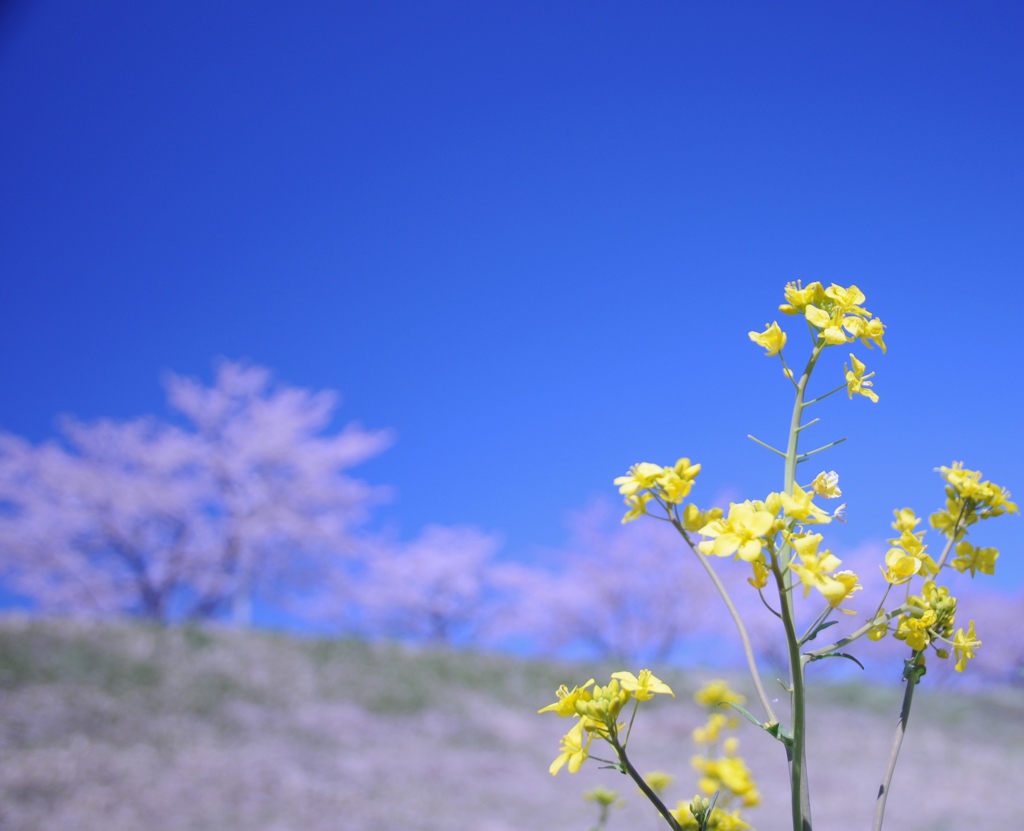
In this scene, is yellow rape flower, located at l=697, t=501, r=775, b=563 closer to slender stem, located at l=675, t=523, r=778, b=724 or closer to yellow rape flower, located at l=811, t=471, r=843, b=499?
slender stem, located at l=675, t=523, r=778, b=724

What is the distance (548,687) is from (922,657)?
318 inches

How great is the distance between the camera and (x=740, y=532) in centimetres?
73

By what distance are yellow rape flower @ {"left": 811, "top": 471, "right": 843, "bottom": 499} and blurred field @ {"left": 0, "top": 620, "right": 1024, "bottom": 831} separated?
176 inches

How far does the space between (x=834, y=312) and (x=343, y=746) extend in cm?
604

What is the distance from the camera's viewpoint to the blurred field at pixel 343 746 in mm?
4613

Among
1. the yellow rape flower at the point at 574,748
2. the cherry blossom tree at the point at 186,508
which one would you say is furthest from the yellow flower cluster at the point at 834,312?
the cherry blossom tree at the point at 186,508

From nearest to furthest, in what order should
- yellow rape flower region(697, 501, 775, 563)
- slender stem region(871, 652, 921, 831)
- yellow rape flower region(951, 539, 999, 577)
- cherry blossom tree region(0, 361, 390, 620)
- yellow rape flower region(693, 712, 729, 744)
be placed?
1. yellow rape flower region(697, 501, 775, 563)
2. slender stem region(871, 652, 921, 831)
3. yellow rape flower region(951, 539, 999, 577)
4. yellow rape flower region(693, 712, 729, 744)
5. cherry blossom tree region(0, 361, 390, 620)

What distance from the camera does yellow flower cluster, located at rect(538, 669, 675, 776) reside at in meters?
0.81

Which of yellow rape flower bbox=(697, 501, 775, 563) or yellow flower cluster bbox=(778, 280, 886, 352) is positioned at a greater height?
yellow flower cluster bbox=(778, 280, 886, 352)

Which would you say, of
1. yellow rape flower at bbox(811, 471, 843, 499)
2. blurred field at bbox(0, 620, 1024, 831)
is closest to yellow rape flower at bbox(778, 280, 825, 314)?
yellow rape flower at bbox(811, 471, 843, 499)

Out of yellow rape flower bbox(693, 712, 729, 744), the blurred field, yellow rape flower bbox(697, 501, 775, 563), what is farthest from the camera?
the blurred field

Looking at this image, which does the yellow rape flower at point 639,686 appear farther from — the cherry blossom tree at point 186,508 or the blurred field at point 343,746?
the cherry blossom tree at point 186,508

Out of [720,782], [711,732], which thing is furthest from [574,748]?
[711,732]

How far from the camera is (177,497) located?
15539 millimetres
